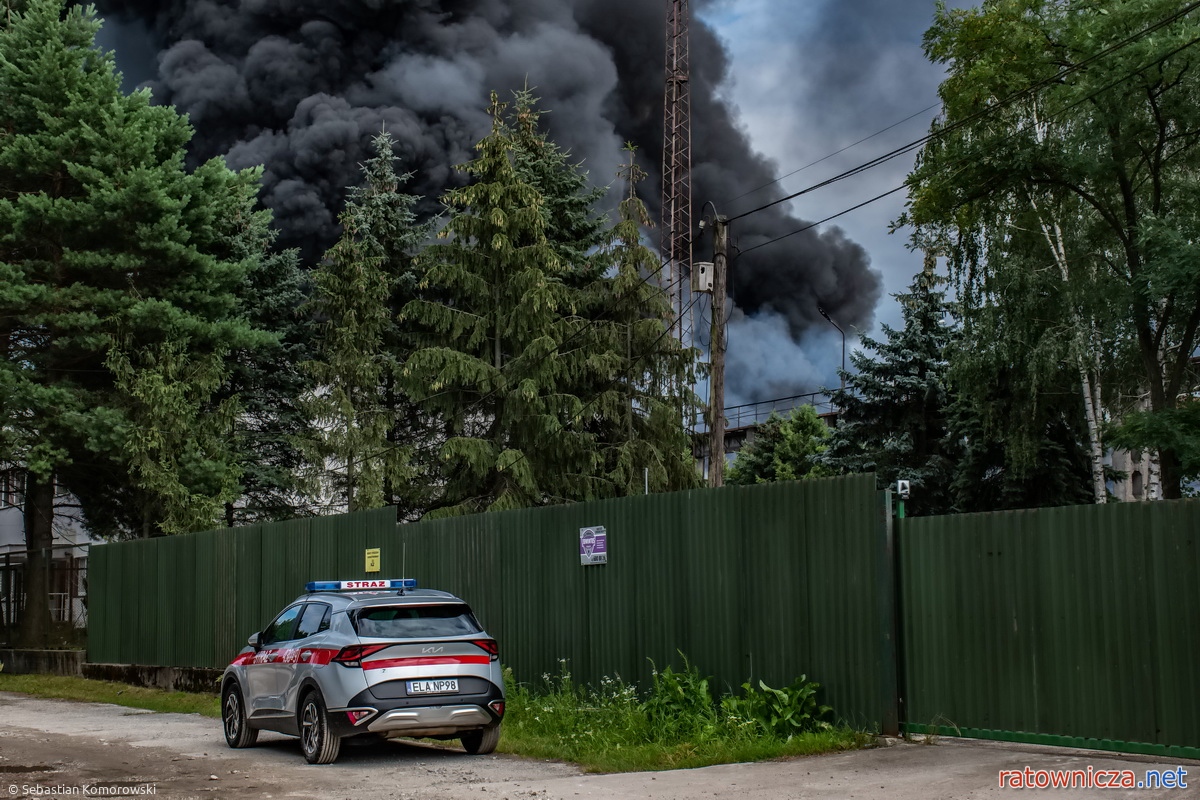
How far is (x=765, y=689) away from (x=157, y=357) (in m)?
23.7

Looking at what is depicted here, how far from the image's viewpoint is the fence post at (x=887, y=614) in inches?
441

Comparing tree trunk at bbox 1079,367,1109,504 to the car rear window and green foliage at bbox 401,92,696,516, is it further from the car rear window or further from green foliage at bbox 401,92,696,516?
the car rear window

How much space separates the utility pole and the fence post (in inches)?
228

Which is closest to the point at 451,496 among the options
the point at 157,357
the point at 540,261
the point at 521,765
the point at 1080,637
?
the point at 540,261

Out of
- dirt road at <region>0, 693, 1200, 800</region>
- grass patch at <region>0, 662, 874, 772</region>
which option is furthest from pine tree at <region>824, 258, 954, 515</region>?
dirt road at <region>0, 693, 1200, 800</region>

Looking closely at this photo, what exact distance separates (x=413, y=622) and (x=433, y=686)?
0.76 metres

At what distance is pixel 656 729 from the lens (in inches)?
488

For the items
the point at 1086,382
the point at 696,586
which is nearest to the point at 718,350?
the point at 696,586

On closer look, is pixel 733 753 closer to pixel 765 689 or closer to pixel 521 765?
pixel 765 689

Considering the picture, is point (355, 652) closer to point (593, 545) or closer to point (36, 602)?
point (593, 545)

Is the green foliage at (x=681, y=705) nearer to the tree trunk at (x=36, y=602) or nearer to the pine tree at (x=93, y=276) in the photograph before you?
the tree trunk at (x=36, y=602)

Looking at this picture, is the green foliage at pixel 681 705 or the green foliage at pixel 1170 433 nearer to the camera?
the green foliage at pixel 681 705

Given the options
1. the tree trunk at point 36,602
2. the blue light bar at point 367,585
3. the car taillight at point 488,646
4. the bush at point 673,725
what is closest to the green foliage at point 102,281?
the tree trunk at point 36,602

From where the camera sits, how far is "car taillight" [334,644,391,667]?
11.5m
